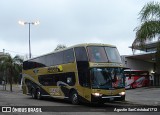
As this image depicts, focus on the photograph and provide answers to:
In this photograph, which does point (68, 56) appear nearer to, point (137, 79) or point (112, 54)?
point (112, 54)

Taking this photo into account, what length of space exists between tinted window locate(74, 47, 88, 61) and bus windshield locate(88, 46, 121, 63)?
0.38 m

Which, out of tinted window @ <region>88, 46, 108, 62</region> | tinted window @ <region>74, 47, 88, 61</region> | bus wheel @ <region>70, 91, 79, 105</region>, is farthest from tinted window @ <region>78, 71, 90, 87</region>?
bus wheel @ <region>70, 91, 79, 105</region>

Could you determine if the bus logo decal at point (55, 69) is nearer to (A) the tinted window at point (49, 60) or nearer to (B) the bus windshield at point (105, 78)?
(A) the tinted window at point (49, 60)

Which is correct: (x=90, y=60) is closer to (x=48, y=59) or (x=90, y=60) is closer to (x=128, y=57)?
(x=48, y=59)

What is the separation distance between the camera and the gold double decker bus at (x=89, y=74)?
22.8m

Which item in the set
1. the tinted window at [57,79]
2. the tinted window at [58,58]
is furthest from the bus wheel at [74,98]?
the tinted window at [58,58]

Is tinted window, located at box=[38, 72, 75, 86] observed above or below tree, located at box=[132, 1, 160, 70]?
below

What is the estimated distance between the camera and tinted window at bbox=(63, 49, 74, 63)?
25333 millimetres

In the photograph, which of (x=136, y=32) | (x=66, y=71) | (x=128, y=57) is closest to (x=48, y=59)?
(x=66, y=71)

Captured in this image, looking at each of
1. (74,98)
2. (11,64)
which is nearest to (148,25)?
(74,98)

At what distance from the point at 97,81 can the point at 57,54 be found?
6134 mm

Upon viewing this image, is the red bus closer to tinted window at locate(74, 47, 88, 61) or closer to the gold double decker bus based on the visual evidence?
the gold double decker bus

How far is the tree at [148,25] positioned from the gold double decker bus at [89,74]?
1.93 m

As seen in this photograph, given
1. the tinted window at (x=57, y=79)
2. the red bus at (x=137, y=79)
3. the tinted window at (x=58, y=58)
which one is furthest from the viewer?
the red bus at (x=137, y=79)
